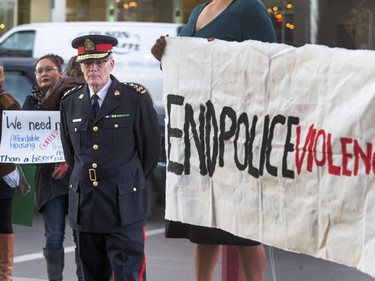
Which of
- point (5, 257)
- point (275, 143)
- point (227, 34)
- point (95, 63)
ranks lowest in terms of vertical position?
point (5, 257)

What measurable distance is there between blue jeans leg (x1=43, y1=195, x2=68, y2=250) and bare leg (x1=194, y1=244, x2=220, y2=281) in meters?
2.02

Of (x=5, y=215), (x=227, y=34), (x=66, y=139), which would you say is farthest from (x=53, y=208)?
(x=227, y=34)

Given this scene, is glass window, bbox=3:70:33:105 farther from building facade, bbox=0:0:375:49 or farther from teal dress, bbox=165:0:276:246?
teal dress, bbox=165:0:276:246

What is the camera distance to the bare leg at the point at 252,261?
5496mm

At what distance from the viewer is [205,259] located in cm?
559

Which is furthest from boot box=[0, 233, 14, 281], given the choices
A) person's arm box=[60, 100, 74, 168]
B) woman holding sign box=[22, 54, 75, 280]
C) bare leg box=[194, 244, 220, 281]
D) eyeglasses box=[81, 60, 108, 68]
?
bare leg box=[194, 244, 220, 281]

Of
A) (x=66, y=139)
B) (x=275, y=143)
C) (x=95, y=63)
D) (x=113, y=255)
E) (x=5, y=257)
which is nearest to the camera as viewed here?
(x=275, y=143)

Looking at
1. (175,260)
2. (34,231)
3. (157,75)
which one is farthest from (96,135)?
(157,75)

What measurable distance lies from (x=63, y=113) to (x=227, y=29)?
1.23m

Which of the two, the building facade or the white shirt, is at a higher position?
the building facade

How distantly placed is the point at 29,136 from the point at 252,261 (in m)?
2.85

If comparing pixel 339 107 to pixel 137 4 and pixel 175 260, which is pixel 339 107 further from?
pixel 137 4

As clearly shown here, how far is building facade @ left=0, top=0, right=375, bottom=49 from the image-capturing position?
18.3m

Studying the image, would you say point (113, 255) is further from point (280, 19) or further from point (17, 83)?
point (280, 19)
